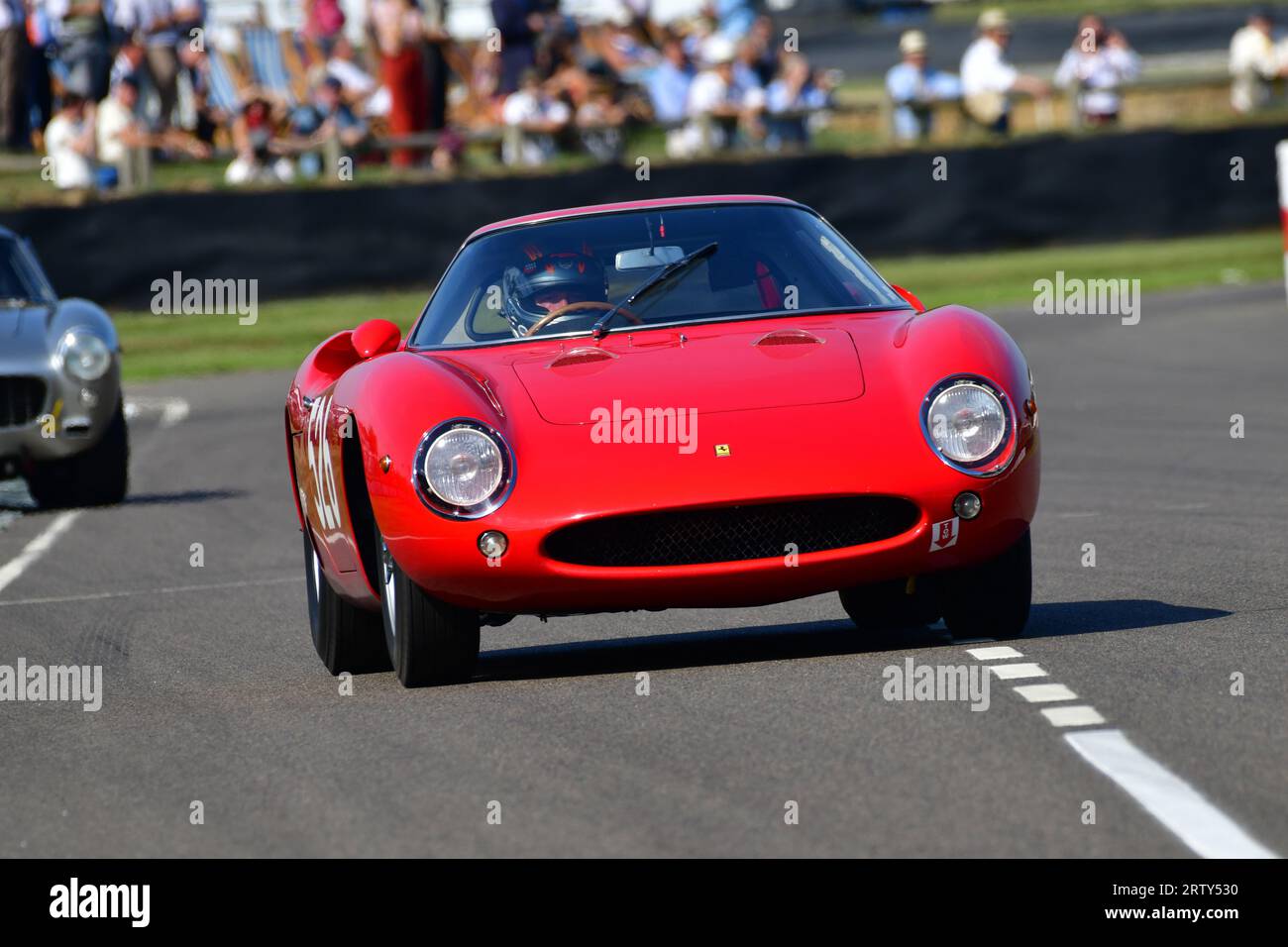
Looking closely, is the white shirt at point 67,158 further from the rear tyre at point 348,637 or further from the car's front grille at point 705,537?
the car's front grille at point 705,537

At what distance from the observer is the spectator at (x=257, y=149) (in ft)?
81.5

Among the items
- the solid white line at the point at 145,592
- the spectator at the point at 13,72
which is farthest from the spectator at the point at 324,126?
the solid white line at the point at 145,592

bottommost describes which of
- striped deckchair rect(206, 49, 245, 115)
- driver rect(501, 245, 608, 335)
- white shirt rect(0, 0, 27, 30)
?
driver rect(501, 245, 608, 335)

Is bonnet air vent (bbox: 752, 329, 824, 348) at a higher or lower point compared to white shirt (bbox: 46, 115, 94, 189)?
lower

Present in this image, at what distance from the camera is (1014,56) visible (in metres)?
39.8

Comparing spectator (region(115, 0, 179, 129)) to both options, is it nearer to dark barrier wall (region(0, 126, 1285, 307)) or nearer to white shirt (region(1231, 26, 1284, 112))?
dark barrier wall (region(0, 126, 1285, 307))

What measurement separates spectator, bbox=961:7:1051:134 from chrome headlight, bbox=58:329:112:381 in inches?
594

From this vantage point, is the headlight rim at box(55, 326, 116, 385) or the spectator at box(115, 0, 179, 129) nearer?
the headlight rim at box(55, 326, 116, 385)

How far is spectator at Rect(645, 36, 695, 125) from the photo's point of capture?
89.7 ft

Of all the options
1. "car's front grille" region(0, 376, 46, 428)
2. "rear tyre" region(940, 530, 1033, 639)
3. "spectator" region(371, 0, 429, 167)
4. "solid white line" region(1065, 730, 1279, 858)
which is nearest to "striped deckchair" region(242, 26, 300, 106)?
"spectator" region(371, 0, 429, 167)

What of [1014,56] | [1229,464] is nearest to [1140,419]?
[1229,464]

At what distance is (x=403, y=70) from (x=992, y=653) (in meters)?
19.6

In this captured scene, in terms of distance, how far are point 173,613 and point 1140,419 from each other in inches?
293
